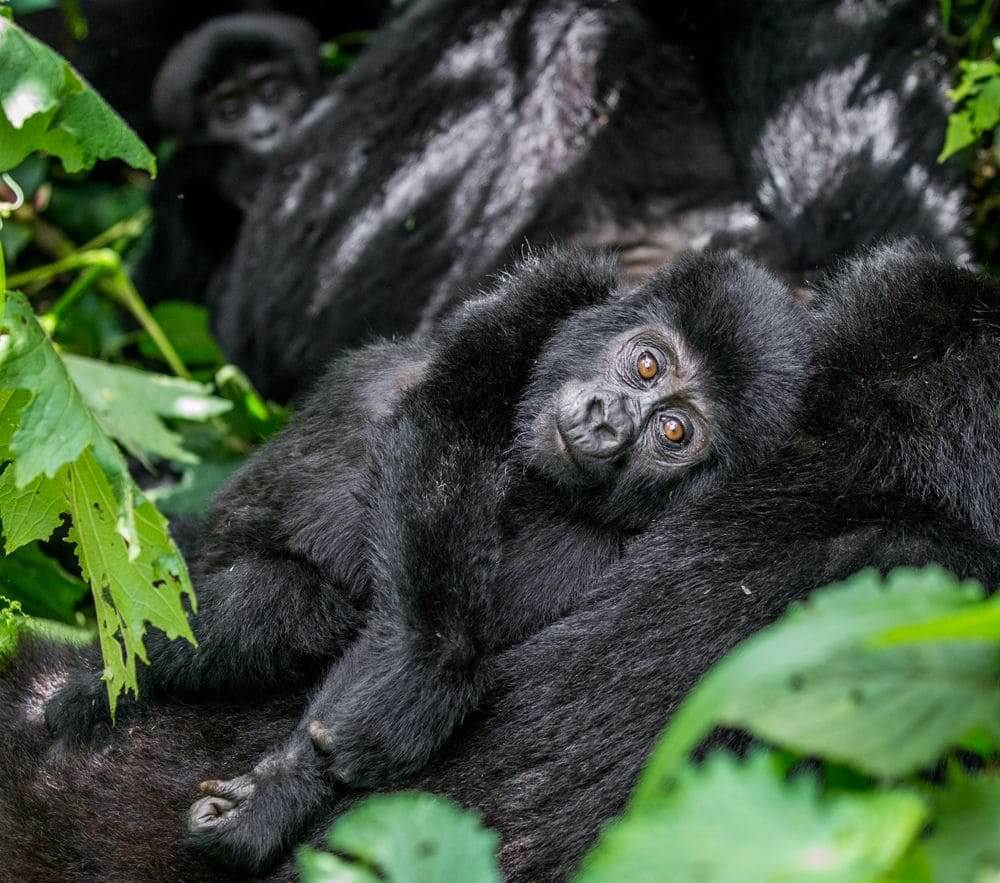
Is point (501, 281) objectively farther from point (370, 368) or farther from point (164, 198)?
point (164, 198)

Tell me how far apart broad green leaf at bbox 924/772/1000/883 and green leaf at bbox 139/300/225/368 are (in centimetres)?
431

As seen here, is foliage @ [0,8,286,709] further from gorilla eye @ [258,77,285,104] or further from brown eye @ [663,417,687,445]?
brown eye @ [663,417,687,445]

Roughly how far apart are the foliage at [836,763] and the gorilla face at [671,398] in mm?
1281

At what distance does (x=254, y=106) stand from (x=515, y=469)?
354 centimetres

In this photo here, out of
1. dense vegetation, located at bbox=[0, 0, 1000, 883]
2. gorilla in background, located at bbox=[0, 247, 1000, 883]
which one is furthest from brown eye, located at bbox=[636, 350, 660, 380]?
dense vegetation, located at bbox=[0, 0, 1000, 883]

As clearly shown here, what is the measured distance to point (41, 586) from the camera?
3691 millimetres

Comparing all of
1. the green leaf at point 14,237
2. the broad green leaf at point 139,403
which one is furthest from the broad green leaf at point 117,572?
the green leaf at point 14,237

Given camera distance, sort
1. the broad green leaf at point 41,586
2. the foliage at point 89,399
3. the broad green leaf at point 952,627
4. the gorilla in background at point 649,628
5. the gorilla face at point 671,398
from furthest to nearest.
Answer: the broad green leaf at point 41,586 → the gorilla face at point 671,398 → the gorilla in background at point 649,628 → the foliage at point 89,399 → the broad green leaf at point 952,627

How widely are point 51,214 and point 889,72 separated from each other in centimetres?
365

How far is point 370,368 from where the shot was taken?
3057mm

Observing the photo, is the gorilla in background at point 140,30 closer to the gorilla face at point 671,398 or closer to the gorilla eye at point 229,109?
the gorilla eye at point 229,109

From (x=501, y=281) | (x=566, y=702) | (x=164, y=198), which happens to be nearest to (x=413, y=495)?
(x=566, y=702)

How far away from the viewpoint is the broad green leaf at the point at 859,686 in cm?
124

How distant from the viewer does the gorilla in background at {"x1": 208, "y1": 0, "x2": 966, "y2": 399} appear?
392 cm
